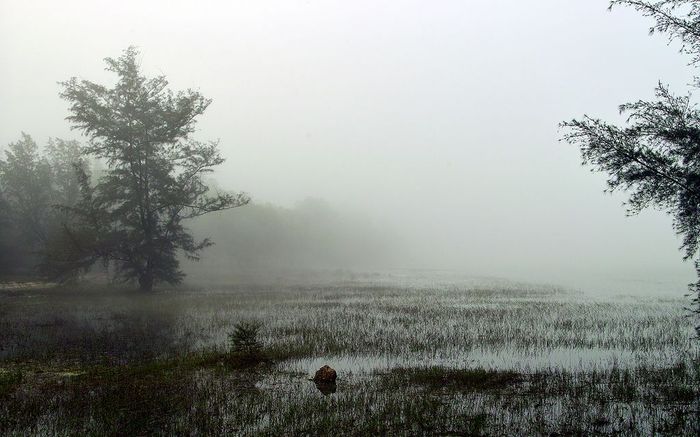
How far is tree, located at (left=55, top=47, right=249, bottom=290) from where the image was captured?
3531cm

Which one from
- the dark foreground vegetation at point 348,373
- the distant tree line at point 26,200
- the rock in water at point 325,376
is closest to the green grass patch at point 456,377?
the dark foreground vegetation at point 348,373

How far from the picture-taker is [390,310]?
24688mm

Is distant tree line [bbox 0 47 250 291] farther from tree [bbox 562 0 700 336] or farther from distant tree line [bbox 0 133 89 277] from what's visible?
tree [bbox 562 0 700 336]

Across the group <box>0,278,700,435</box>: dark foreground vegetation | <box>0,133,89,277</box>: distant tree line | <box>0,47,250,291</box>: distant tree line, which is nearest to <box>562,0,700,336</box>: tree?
<box>0,278,700,435</box>: dark foreground vegetation

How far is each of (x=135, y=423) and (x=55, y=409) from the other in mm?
1860

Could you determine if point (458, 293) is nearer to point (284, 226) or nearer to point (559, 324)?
point (559, 324)

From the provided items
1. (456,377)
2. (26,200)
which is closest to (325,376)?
(456,377)

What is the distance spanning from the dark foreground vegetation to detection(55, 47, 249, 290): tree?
41.8 feet

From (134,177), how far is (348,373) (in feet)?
98.6

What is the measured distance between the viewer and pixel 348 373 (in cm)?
1162

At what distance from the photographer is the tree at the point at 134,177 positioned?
35.3m

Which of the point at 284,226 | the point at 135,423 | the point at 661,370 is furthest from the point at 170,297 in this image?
the point at 284,226

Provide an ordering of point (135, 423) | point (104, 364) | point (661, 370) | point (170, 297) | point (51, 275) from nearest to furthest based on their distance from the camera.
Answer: point (135, 423)
point (661, 370)
point (104, 364)
point (170, 297)
point (51, 275)

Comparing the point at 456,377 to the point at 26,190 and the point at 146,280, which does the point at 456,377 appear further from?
the point at 26,190
